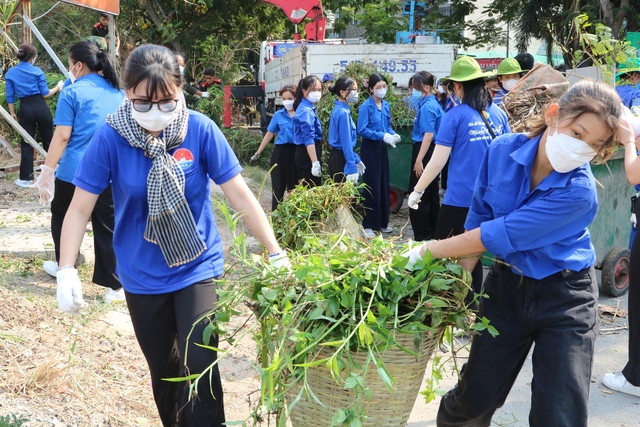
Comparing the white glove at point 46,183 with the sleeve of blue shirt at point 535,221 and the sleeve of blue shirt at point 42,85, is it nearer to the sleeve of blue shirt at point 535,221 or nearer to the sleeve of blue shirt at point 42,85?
the sleeve of blue shirt at point 535,221

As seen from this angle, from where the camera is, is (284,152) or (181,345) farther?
(284,152)

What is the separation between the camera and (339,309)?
2.46 metres

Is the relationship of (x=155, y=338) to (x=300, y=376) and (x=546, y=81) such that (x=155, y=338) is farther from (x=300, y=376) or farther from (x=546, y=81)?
(x=546, y=81)

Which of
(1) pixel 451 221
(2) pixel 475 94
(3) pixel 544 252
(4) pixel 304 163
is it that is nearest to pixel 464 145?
(2) pixel 475 94

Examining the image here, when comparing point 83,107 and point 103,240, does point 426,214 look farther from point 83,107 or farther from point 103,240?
point 83,107

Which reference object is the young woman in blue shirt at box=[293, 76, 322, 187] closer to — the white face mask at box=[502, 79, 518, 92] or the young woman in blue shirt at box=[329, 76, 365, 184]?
the young woman in blue shirt at box=[329, 76, 365, 184]

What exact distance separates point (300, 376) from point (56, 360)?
2102 mm

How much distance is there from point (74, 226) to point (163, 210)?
0.37 m

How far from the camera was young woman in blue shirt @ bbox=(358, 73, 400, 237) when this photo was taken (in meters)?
8.38

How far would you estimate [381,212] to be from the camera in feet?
28.1

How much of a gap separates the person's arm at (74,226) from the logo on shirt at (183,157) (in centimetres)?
36

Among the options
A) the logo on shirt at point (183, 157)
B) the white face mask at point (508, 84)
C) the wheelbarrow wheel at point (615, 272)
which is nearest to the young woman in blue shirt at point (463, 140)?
the wheelbarrow wheel at point (615, 272)

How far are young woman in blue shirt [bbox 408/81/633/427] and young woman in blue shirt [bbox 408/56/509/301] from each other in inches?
78.9

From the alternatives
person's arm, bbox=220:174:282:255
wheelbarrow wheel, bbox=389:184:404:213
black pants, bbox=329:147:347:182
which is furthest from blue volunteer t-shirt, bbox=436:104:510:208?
wheelbarrow wheel, bbox=389:184:404:213
